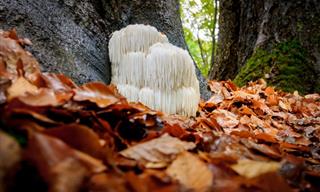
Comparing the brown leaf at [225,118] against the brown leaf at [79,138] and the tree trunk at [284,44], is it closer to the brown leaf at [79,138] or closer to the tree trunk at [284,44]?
the brown leaf at [79,138]

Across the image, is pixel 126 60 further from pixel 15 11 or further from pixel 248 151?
pixel 248 151

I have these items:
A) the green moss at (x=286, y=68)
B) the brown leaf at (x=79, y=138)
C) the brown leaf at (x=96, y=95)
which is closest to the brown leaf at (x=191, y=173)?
the brown leaf at (x=79, y=138)

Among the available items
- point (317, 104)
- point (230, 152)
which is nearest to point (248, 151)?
point (230, 152)

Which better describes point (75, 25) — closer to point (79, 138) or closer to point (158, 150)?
point (158, 150)

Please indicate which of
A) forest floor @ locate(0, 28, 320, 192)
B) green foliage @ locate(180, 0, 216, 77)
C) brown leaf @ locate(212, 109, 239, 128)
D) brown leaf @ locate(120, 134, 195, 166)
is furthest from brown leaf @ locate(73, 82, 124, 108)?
green foliage @ locate(180, 0, 216, 77)

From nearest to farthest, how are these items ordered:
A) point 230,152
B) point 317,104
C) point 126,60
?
point 230,152, point 126,60, point 317,104

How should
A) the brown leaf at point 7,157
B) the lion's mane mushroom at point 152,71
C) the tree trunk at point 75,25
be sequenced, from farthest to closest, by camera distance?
the lion's mane mushroom at point 152,71 < the tree trunk at point 75,25 < the brown leaf at point 7,157
